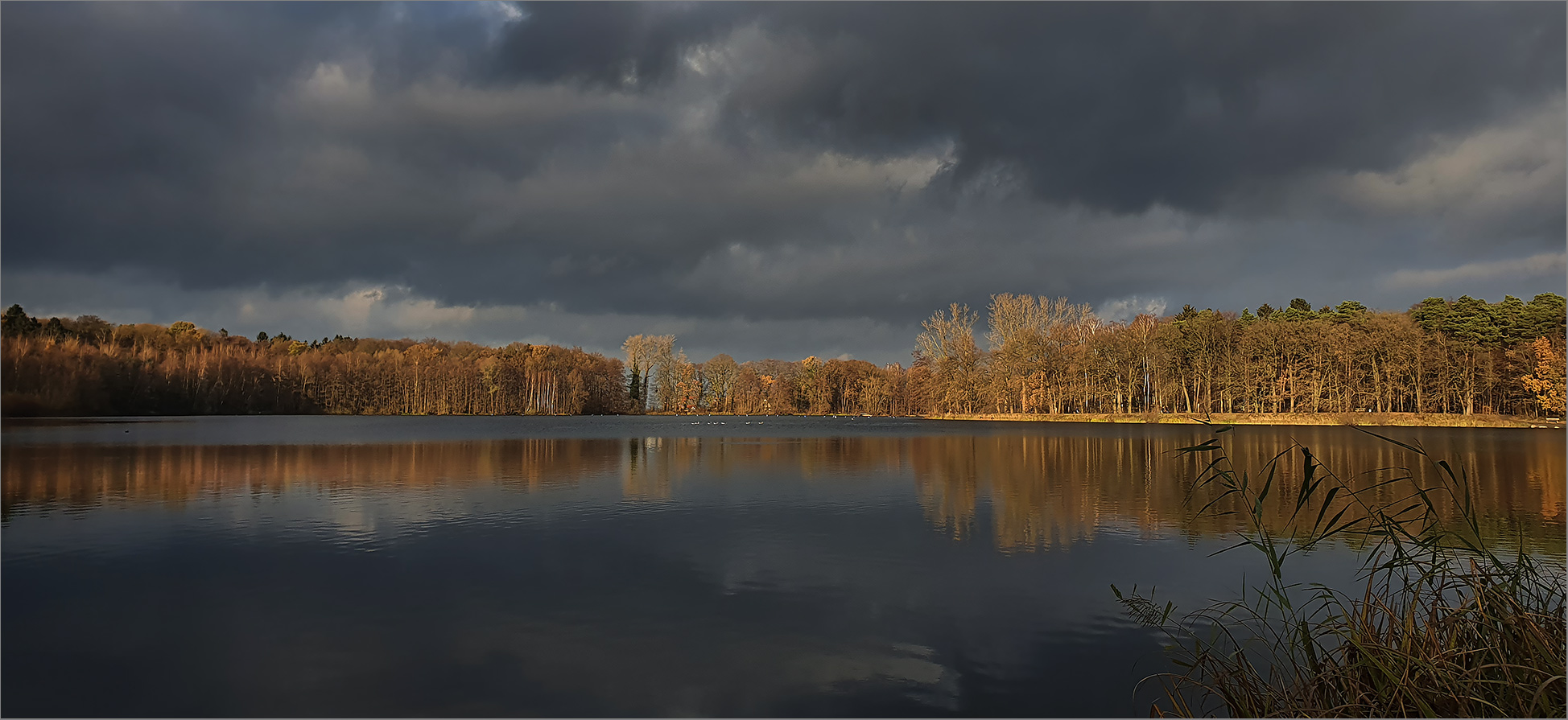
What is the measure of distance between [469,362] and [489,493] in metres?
104

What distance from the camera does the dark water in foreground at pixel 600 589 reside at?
19.2 feet

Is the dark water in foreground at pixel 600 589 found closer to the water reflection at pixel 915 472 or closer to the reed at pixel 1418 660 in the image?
the water reflection at pixel 915 472

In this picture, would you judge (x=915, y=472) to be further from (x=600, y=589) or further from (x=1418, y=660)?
(x=1418, y=660)

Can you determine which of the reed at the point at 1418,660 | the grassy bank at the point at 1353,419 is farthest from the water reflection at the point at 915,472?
the grassy bank at the point at 1353,419

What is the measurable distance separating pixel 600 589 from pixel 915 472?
1441cm

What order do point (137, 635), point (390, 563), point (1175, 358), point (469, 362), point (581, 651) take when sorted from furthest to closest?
point (469, 362) < point (1175, 358) < point (390, 563) < point (137, 635) < point (581, 651)

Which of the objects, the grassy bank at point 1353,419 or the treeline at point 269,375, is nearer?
the grassy bank at point 1353,419

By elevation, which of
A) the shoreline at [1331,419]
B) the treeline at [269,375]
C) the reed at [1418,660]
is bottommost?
the shoreline at [1331,419]

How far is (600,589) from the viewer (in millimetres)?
8602

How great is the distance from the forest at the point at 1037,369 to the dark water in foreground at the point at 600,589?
44576 mm

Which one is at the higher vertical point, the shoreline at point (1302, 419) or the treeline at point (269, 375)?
the treeline at point (269, 375)

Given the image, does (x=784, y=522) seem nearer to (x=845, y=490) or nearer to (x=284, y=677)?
(x=845, y=490)

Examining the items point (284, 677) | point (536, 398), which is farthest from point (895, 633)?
point (536, 398)

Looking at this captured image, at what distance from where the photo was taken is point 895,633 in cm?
716
